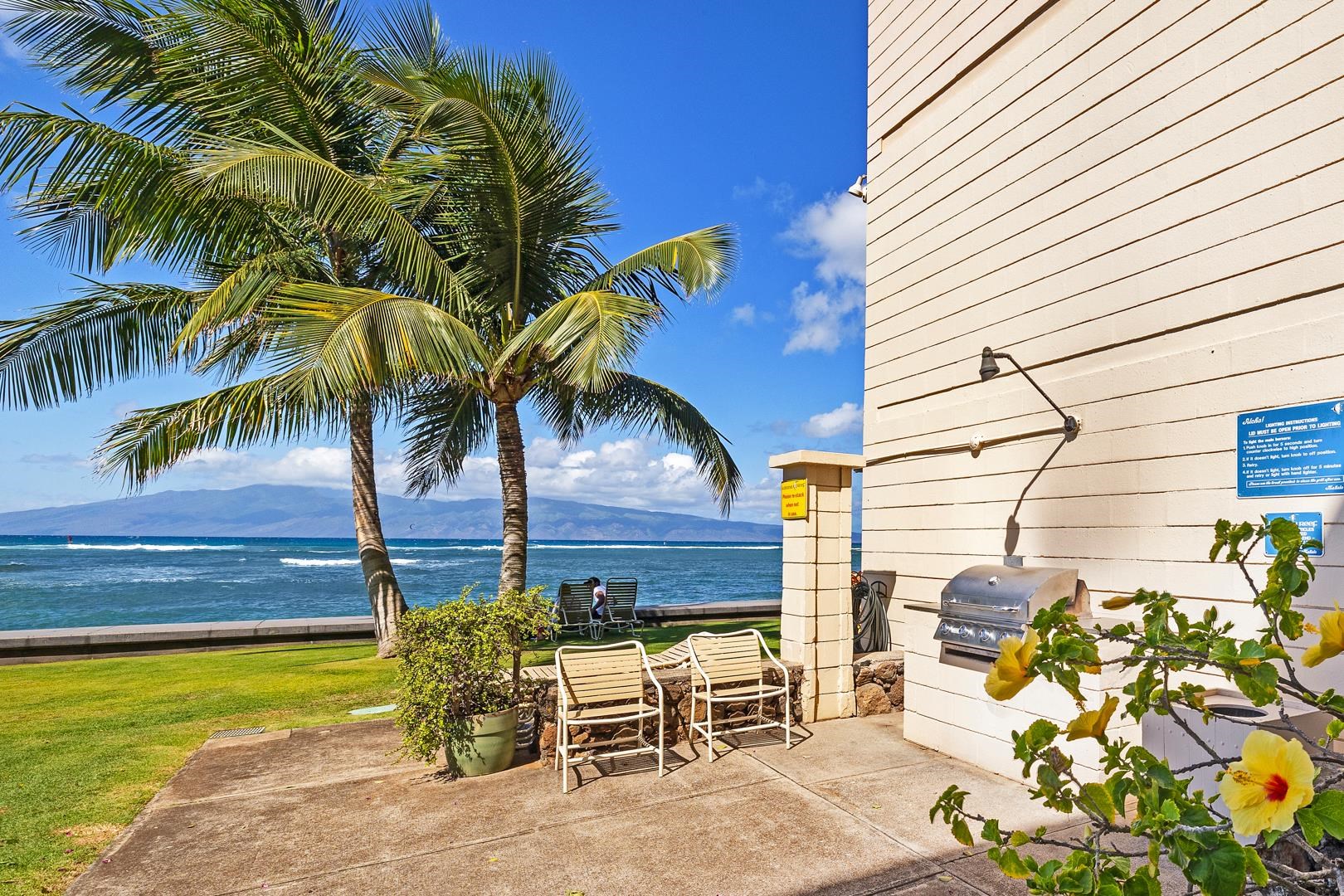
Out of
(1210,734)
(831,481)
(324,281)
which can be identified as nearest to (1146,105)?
(831,481)

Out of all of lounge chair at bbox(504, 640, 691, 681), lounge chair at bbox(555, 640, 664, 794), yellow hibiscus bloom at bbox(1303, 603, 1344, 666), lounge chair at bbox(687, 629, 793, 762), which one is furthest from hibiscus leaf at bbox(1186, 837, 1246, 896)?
lounge chair at bbox(504, 640, 691, 681)

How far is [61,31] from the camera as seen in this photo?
8773mm

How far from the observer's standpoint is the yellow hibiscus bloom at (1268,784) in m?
0.76

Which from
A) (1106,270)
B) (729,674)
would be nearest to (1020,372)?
(1106,270)

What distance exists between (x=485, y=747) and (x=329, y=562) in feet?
216

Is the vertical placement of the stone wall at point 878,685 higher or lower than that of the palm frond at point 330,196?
lower

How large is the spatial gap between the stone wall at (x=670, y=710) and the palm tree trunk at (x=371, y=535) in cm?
557

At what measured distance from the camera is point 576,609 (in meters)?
13.2

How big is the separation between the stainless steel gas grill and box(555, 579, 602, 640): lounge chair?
8.54 m

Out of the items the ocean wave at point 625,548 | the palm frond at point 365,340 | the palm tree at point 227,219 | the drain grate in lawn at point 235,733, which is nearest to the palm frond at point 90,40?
the palm tree at point 227,219

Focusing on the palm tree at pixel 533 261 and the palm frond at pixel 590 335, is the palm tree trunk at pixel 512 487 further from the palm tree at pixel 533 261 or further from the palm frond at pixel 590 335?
the palm frond at pixel 590 335

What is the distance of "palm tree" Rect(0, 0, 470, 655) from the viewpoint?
26.1 feet

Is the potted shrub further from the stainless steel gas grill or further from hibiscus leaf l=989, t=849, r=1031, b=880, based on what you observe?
hibiscus leaf l=989, t=849, r=1031, b=880

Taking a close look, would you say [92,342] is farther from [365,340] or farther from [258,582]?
[258,582]
